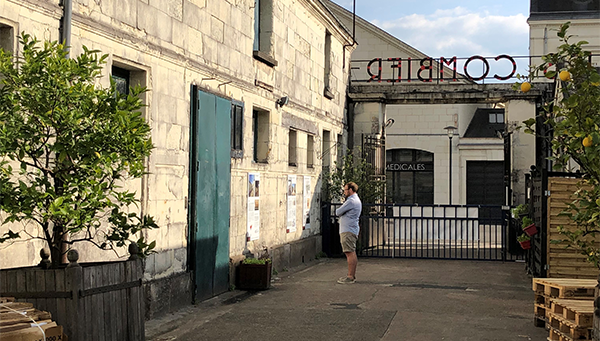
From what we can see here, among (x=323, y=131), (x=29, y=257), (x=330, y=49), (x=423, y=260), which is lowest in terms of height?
(x=423, y=260)

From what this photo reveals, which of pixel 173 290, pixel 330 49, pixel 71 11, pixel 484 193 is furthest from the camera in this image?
pixel 484 193

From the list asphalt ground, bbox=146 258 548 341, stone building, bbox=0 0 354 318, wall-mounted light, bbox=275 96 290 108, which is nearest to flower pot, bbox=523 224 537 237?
asphalt ground, bbox=146 258 548 341

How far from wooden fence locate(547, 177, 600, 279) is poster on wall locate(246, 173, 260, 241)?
5107 mm

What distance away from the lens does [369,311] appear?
35.3 ft

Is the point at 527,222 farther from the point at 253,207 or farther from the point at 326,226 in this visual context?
the point at 326,226

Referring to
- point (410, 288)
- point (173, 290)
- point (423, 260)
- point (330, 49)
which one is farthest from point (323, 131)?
point (173, 290)

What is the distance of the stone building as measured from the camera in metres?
9.02

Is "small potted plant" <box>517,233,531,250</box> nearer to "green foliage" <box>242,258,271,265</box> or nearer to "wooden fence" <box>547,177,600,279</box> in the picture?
"wooden fence" <box>547,177,600,279</box>

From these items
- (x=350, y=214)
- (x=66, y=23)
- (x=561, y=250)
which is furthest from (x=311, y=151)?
(x=66, y=23)

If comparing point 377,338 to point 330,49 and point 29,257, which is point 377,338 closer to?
point 29,257

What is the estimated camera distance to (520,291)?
43.7 ft

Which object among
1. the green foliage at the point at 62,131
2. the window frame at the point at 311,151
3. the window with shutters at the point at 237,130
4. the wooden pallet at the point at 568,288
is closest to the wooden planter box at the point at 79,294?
the green foliage at the point at 62,131

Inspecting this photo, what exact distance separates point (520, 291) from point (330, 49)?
373 inches

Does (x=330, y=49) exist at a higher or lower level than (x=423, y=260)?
higher
